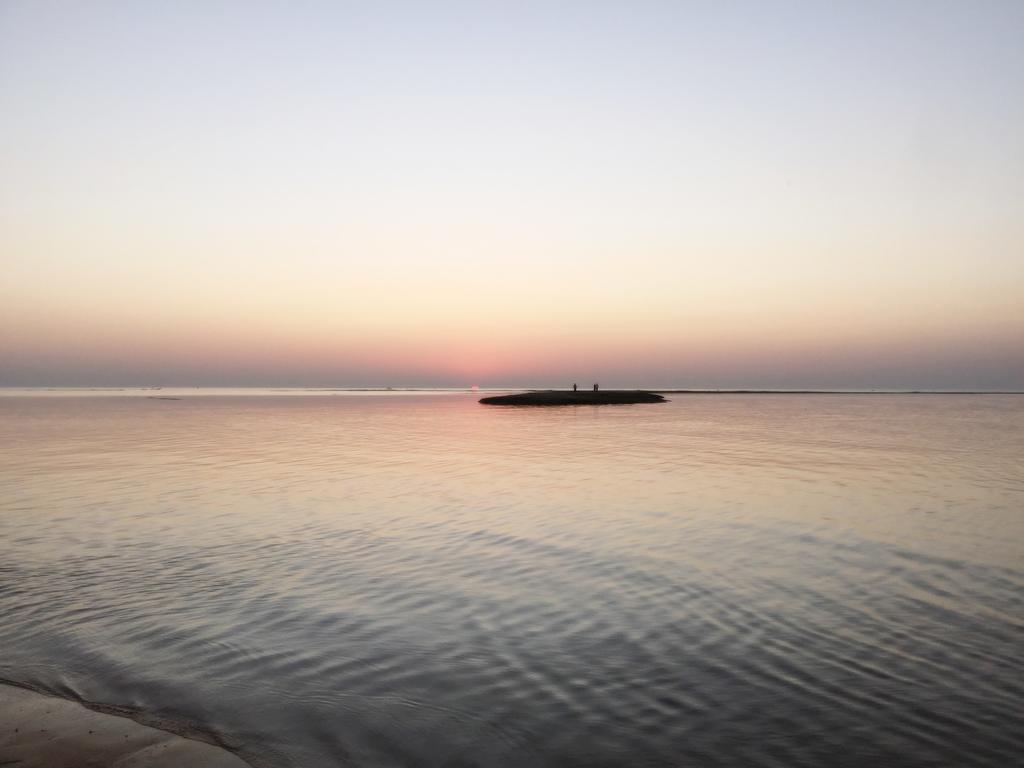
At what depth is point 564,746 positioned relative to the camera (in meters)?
7.73

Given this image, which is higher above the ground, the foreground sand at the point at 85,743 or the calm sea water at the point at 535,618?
the foreground sand at the point at 85,743

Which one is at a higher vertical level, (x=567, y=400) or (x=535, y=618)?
(x=567, y=400)

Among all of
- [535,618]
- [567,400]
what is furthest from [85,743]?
[567,400]

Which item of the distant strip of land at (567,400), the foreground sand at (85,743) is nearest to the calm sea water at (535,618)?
the foreground sand at (85,743)

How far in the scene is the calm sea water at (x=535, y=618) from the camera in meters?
8.09

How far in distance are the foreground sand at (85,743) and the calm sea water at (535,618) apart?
482 mm

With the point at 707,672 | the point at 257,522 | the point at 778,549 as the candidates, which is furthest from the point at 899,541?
the point at 257,522

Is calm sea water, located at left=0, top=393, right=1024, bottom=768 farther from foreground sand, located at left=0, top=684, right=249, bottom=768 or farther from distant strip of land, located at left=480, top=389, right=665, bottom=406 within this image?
distant strip of land, located at left=480, top=389, right=665, bottom=406

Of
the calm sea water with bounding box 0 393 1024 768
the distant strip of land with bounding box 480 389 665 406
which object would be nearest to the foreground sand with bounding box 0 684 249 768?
the calm sea water with bounding box 0 393 1024 768

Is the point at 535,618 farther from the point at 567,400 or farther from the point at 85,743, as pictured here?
the point at 567,400

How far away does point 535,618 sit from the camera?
40.5 ft

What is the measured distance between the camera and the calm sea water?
26.5 feet

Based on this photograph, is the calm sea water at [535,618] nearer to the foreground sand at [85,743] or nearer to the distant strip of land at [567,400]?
the foreground sand at [85,743]

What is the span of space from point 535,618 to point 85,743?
24.1 ft
